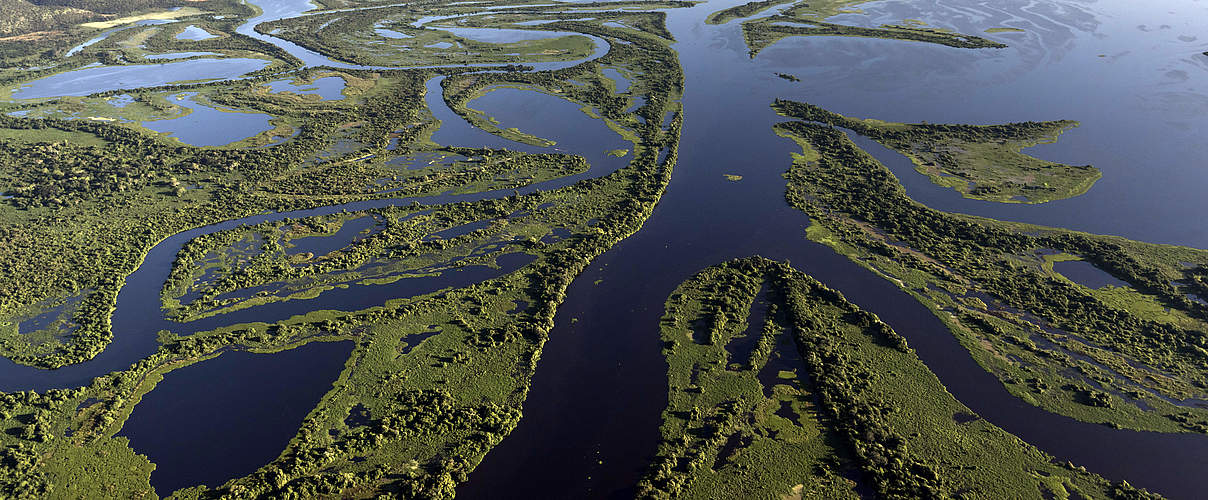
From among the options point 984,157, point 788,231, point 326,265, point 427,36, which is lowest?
point 326,265

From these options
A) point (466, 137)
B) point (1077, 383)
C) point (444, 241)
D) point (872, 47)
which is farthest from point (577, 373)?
point (872, 47)

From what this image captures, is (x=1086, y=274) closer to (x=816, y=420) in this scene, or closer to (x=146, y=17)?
(x=816, y=420)

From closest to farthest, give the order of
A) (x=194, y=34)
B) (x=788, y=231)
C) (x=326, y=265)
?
(x=326, y=265)
(x=788, y=231)
(x=194, y=34)

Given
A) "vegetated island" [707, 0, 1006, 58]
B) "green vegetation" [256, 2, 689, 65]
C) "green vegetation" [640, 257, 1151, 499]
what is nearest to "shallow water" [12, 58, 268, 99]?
"green vegetation" [256, 2, 689, 65]

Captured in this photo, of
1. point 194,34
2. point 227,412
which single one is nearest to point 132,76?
point 194,34

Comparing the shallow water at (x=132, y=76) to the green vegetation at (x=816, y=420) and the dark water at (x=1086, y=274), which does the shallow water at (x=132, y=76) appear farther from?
the dark water at (x=1086, y=274)

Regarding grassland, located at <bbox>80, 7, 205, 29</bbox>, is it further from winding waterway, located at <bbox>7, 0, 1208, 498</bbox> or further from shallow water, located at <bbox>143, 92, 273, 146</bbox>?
shallow water, located at <bbox>143, 92, 273, 146</bbox>

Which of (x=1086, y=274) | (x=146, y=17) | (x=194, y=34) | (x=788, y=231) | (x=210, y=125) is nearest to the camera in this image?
(x=1086, y=274)
